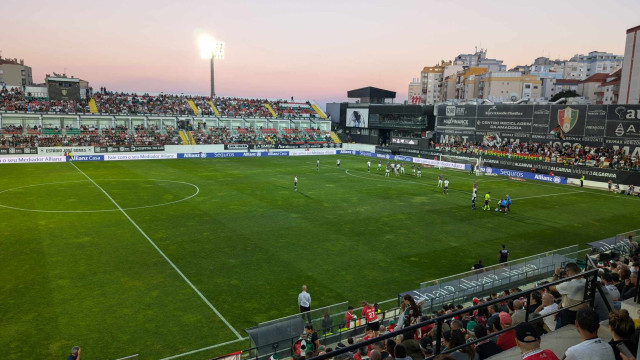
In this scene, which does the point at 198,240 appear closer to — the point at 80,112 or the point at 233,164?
the point at 233,164

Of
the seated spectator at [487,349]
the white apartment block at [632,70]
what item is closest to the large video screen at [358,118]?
the white apartment block at [632,70]

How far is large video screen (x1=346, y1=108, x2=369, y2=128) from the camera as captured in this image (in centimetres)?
8403

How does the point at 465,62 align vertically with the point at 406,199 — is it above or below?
above

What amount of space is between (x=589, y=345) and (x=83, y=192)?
37166 mm

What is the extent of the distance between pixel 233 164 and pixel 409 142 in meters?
28.5

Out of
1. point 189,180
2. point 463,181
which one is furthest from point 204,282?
point 463,181

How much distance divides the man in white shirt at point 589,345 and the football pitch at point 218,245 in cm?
1025

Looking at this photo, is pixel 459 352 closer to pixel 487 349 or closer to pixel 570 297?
pixel 487 349

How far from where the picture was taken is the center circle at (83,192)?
96.5 ft

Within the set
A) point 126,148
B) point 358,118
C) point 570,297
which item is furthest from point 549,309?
point 358,118

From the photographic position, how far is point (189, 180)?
41656 mm

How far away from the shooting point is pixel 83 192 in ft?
112

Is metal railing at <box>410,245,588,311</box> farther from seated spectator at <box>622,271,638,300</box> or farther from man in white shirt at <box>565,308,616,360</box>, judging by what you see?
man in white shirt at <box>565,308,616,360</box>

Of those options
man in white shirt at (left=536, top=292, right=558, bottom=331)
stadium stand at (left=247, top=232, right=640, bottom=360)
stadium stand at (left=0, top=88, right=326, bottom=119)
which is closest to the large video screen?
stadium stand at (left=0, top=88, right=326, bottom=119)
